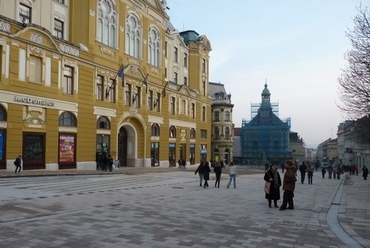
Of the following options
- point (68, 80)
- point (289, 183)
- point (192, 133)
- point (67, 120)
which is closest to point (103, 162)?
point (67, 120)

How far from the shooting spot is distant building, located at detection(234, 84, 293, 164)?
79.0 meters

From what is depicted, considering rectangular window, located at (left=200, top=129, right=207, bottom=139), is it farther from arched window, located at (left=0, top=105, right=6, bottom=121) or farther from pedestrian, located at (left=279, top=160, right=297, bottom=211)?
pedestrian, located at (left=279, top=160, right=297, bottom=211)

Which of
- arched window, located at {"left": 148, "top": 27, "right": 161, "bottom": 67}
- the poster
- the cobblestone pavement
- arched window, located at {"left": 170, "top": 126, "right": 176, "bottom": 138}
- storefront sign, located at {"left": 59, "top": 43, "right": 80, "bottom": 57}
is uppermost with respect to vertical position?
arched window, located at {"left": 148, "top": 27, "right": 161, "bottom": 67}

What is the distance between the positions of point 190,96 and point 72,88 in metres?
25.3

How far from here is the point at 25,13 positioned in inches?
1129

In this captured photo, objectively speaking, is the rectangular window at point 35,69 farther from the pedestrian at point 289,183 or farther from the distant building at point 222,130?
the distant building at point 222,130

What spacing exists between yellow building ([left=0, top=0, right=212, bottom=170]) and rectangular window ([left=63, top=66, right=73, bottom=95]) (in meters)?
0.09

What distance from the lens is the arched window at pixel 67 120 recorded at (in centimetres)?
3059

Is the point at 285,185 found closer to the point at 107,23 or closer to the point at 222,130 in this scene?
the point at 107,23

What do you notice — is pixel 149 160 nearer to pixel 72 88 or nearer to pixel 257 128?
pixel 72 88

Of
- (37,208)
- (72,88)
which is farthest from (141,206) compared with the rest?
(72,88)

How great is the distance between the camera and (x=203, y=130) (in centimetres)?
6006

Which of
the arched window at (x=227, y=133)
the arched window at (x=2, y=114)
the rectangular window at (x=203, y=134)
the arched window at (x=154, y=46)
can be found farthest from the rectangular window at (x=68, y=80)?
the arched window at (x=227, y=133)

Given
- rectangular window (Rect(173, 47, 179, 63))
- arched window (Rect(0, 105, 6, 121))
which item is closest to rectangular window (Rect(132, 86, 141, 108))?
rectangular window (Rect(173, 47, 179, 63))
